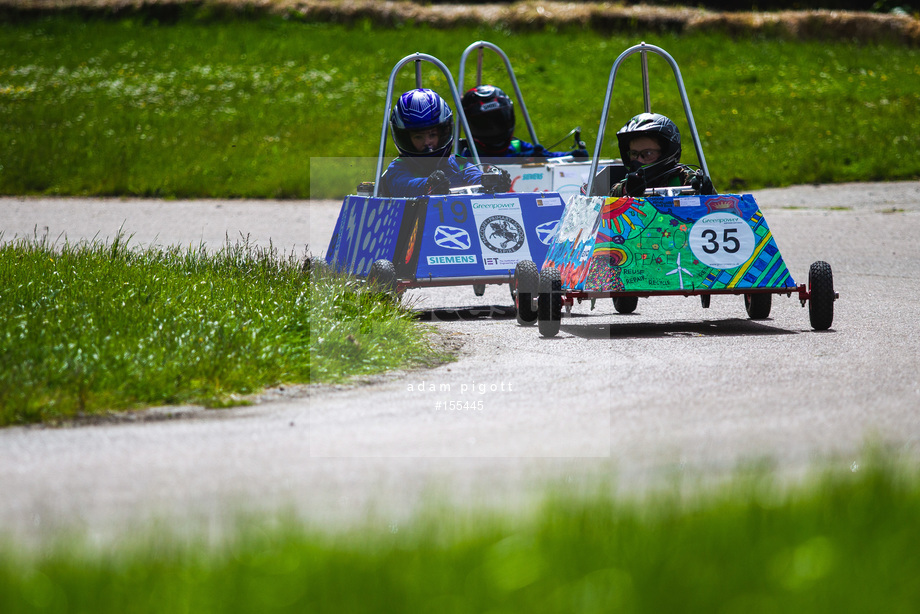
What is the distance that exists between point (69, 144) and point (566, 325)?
58.6 feet

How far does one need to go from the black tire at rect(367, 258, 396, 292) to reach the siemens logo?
31 cm

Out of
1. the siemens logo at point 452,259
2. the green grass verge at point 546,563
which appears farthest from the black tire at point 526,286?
the green grass verge at point 546,563

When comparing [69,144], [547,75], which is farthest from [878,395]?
[547,75]

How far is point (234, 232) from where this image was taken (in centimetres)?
1620

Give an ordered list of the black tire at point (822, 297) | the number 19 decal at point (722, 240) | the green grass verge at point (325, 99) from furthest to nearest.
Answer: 1. the green grass verge at point (325, 99)
2. the number 19 decal at point (722, 240)
3. the black tire at point (822, 297)

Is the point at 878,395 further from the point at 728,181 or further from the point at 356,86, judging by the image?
the point at 356,86

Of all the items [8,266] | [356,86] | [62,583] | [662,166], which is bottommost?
[62,583]

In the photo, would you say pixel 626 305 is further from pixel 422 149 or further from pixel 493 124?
pixel 493 124

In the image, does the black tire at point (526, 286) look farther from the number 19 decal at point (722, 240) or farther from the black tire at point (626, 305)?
the black tire at point (626, 305)

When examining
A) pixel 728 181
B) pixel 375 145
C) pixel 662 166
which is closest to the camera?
pixel 662 166

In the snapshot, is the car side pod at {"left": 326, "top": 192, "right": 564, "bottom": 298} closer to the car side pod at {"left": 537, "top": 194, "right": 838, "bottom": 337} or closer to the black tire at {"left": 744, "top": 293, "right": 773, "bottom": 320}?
the car side pod at {"left": 537, "top": 194, "right": 838, "bottom": 337}

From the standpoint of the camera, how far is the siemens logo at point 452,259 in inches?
352

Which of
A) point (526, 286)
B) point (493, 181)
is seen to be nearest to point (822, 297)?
point (526, 286)

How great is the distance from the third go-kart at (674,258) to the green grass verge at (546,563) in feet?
13.9
